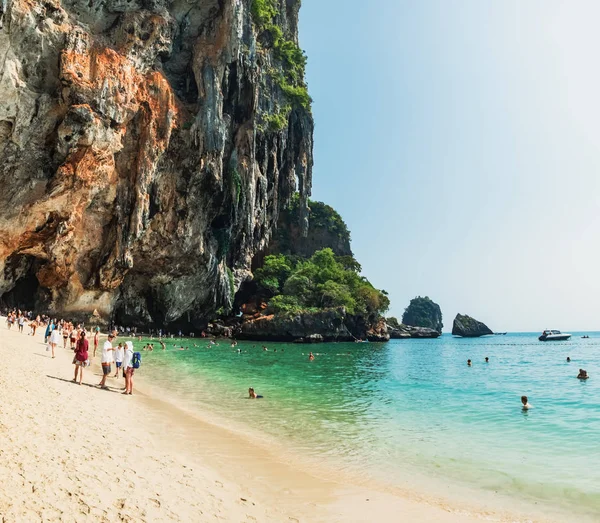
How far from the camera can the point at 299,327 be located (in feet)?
163

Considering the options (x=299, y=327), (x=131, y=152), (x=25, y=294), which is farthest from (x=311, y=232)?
(x=25, y=294)

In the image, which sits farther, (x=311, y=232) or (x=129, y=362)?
(x=311, y=232)

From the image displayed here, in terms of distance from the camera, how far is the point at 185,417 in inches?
411

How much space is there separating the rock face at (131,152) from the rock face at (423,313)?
81.2 meters

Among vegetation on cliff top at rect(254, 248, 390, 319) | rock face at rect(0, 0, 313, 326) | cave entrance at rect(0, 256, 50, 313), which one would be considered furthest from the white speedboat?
cave entrance at rect(0, 256, 50, 313)

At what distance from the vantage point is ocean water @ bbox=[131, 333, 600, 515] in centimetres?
732

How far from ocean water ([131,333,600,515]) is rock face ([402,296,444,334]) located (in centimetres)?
9794

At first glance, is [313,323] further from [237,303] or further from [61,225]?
[61,225]

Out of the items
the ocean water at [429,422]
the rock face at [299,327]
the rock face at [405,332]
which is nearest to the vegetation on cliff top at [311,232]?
the rock face at [299,327]

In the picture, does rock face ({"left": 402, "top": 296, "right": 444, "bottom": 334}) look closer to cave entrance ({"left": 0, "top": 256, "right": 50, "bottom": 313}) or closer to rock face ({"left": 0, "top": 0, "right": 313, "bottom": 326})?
rock face ({"left": 0, "top": 0, "right": 313, "bottom": 326})

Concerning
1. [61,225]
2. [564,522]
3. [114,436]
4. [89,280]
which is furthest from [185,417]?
[89,280]

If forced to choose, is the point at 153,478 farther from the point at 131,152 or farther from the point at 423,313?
the point at 423,313

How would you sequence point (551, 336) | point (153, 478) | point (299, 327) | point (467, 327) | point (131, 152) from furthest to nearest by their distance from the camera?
point (467, 327) < point (551, 336) < point (299, 327) < point (131, 152) < point (153, 478)

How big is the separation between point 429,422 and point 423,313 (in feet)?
367
